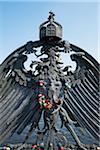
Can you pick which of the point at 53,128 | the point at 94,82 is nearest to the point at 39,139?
the point at 53,128

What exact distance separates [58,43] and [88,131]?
144 cm

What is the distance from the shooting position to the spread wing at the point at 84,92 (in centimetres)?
519

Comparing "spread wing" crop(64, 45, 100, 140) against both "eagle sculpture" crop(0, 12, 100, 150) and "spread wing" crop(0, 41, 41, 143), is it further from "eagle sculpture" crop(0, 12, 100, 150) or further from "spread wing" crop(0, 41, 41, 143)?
"spread wing" crop(0, 41, 41, 143)

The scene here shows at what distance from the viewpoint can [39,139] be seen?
5.19 m

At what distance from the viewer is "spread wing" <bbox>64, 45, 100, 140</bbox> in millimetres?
5188

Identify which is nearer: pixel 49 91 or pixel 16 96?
pixel 49 91

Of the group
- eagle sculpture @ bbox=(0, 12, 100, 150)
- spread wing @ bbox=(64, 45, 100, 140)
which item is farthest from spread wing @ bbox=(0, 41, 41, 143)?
spread wing @ bbox=(64, 45, 100, 140)

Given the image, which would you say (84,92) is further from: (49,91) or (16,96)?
(16,96)

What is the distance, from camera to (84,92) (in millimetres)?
5293

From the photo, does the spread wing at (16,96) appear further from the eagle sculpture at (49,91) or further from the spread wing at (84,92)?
the spread wing at (84,92)

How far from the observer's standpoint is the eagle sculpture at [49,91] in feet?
16.9

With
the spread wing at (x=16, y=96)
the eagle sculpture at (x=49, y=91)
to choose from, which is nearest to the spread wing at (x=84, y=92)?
the eagle sculpture at (x=49, y=91)

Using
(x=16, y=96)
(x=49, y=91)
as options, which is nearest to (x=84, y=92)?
(x=49, y=91)

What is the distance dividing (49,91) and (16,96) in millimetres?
580
